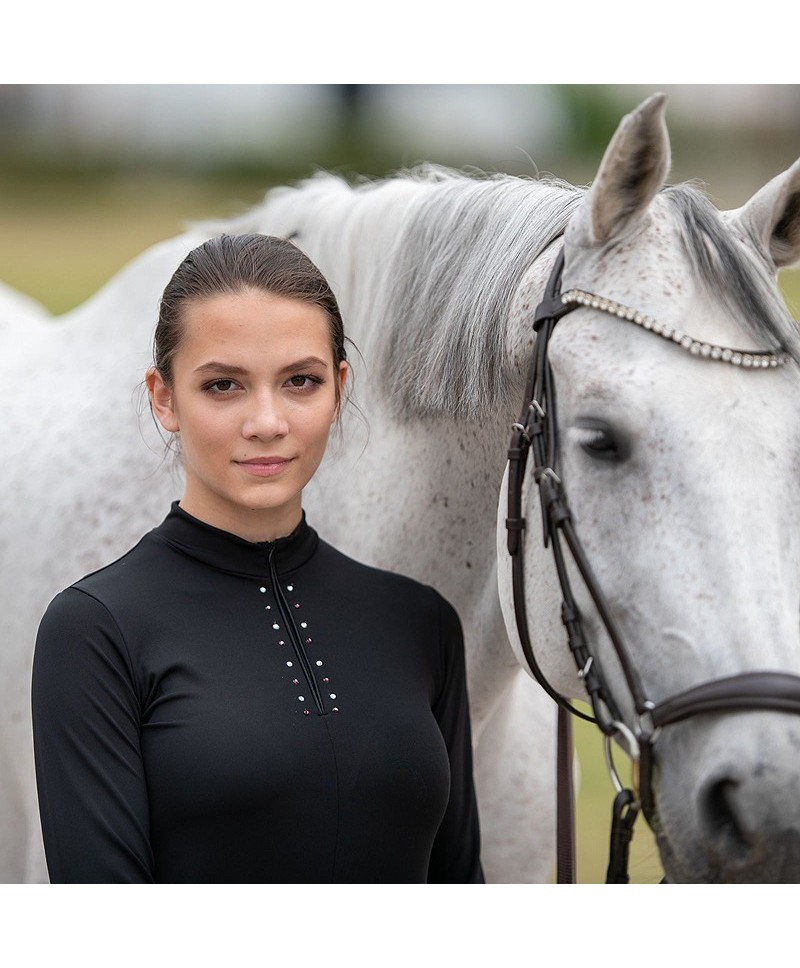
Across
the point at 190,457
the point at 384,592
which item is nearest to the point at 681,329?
the point at 384,592

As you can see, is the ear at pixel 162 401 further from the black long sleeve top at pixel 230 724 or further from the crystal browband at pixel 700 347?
the crystal browband at pixel 700 347

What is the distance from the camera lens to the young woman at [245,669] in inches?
51.4

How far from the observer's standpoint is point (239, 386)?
1.44 m

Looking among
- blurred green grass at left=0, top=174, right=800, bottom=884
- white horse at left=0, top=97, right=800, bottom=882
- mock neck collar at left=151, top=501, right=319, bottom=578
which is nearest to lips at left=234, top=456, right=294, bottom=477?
mock neck collar at left=151, top=501, right=319, bottom=578

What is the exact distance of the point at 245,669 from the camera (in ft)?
4.59

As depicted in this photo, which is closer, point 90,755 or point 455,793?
point 90,755

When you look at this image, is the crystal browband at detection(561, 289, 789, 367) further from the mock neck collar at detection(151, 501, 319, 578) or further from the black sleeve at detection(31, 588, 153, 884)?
the black sleeve at detection(31, 588, 153, 884)

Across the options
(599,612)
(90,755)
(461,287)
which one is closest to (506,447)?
(461,287)

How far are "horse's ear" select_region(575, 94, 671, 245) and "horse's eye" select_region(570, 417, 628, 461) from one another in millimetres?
283

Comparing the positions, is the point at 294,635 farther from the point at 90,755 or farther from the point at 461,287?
the point at 461,287

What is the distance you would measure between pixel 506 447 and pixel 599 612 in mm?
455

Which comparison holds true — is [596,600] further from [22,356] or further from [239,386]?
[22,356]

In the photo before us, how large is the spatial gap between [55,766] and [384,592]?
0.56 meters

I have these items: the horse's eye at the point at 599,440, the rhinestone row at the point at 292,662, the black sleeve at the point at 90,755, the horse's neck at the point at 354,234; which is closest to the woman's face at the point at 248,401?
the rhinestone row at the point at 292,662
